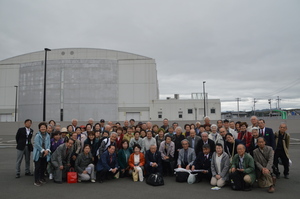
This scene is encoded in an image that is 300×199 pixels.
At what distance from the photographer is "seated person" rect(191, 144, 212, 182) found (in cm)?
685

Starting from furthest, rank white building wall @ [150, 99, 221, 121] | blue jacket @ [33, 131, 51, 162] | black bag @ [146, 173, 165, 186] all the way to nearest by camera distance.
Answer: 1. white building wall @ [150, 99, 221, 121]
2. blue jacket @ [33, 131, 51, 162]
3. black bag @ [146, 173, 165, 186]

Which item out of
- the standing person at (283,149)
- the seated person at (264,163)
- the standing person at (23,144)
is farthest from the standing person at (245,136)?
the standing person at (23,144)

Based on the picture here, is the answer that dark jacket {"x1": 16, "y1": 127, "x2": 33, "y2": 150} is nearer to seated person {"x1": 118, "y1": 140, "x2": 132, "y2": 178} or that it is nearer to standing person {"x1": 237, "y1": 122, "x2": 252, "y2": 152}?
seated person {"x1": 118, "y1": 140, "x2": 132, "y2": 178}

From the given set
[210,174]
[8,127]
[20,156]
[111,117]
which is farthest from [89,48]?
[210,174]

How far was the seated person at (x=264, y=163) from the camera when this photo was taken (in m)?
5.95

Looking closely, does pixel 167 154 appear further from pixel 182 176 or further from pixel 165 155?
pixel 182 176

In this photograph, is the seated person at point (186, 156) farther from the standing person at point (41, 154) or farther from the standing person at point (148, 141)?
the standing person at point (41, 154)

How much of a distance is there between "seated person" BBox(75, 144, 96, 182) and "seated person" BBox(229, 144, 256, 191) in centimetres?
430

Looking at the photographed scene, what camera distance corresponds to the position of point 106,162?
713cm

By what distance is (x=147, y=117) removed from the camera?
1391 inches

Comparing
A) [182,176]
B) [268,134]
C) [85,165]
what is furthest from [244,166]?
[85,165]

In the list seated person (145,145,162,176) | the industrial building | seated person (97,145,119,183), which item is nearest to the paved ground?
seated person (97,145,119,183)

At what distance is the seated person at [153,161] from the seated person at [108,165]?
3.41 ft

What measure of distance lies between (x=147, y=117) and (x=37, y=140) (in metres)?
28.8
